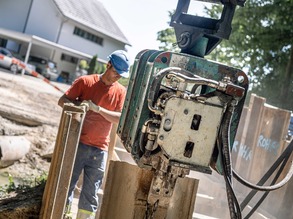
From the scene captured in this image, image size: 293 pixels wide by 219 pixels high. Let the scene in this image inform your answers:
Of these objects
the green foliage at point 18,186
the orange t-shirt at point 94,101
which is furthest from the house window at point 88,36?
the orange t-shirt at point 94,101

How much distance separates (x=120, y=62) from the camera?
4125 mm

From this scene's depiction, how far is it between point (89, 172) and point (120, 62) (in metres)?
1.07

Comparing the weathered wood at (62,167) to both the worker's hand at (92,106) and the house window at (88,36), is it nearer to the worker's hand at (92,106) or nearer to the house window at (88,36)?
the worker's hand at (92,106)

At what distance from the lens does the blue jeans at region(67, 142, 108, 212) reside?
4.15 m

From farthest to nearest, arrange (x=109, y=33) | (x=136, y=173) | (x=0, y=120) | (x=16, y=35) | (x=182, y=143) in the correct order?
(x=109, y=33)
(x=16, y=35)
(x=0, y=120)
(x=136, y=173)
(x=182, y=143)

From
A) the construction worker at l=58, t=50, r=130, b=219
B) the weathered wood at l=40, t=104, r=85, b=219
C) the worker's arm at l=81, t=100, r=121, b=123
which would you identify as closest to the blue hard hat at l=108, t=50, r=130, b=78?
the construction worker at l=58, t=50, r=130, b=219

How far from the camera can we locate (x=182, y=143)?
218 cm

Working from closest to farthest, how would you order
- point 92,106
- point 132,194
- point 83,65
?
1. point 132,194
2. point 92,106
3. point 83,65

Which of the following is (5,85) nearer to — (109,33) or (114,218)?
(114,218)

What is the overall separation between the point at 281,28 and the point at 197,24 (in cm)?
1268

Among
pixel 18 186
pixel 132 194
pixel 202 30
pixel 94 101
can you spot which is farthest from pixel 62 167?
pixel 18 186

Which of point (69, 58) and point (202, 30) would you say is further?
point (69, 58)

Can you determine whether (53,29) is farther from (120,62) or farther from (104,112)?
(104,112)

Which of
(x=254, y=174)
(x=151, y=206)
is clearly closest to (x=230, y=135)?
(x=151, y=206)
